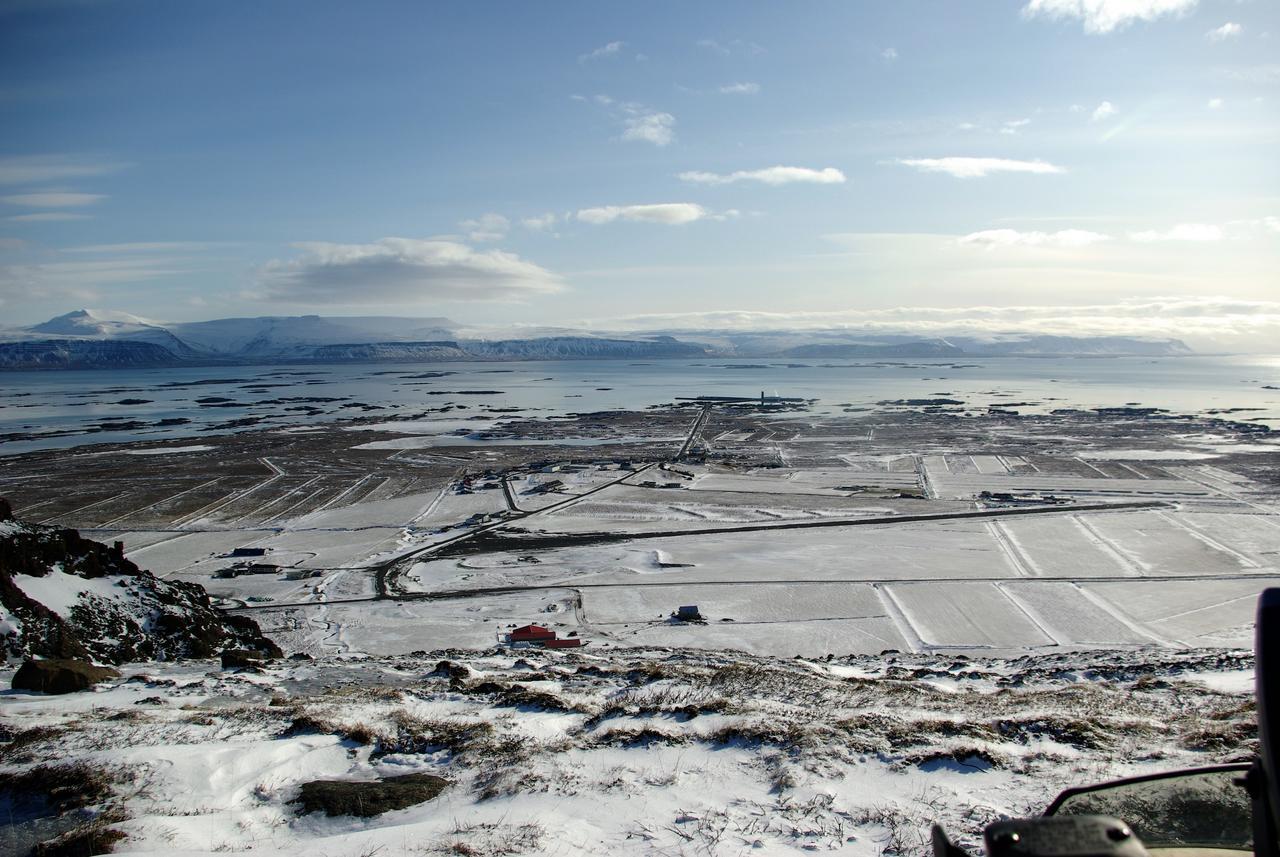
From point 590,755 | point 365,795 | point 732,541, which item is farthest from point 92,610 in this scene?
point 732,541

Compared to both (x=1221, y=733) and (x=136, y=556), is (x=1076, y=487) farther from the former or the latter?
(x=136, y=556)

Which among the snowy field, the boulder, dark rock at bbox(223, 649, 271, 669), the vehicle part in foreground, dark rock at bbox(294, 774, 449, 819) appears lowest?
the snowy field

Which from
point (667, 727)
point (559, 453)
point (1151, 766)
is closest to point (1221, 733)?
point (1151, 766)

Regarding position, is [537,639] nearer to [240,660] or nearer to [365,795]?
[240,660]

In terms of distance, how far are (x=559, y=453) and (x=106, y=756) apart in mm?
59914

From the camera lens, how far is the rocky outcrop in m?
14.7

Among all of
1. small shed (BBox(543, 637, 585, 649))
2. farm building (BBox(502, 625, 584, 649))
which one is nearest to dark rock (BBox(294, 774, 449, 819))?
small shed (BBox(543, 637, 585, 649))

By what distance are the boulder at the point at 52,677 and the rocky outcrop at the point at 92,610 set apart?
318 centimetres

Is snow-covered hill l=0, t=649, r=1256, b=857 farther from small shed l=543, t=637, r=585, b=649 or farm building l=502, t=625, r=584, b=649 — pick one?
farm building l=502, t=625, r=584, b=649

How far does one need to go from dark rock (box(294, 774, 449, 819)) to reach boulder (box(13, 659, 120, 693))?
21.7ft

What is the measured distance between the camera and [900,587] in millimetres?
28719

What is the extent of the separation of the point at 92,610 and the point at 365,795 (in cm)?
1373

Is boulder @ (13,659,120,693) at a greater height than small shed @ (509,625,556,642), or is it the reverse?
boulder @ (13,659,120,693)

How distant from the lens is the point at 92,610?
16.6m
